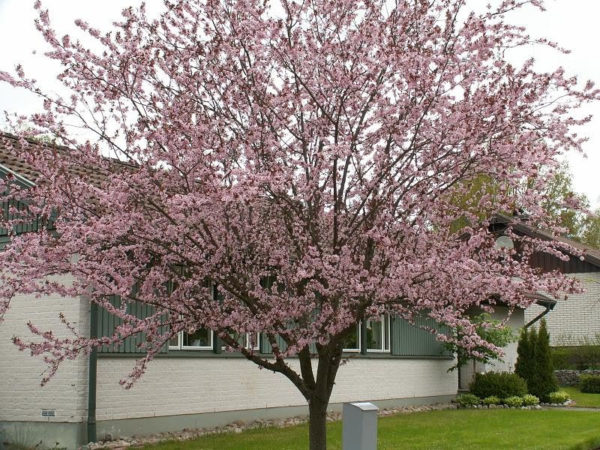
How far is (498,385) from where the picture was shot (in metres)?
20.5

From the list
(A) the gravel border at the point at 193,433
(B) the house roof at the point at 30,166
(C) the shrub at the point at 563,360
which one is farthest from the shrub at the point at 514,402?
(B) the house roof at the point at 30,166

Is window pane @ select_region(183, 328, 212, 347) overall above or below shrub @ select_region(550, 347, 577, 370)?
above

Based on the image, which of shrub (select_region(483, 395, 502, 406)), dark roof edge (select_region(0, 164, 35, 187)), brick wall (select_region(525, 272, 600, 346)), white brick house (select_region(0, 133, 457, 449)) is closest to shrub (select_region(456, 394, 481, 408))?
shrub (select_region(483, 395, 502, 406))

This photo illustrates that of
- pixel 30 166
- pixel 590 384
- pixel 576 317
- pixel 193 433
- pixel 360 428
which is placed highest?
pixel 30 166

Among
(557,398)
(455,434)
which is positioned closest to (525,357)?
(557,398)

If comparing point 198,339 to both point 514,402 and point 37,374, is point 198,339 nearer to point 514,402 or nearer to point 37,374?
point 37,374

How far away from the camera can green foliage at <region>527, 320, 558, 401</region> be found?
2159 cm

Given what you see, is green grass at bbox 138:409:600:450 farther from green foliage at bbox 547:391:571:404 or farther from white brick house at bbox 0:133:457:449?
green foliage at bbox 547:391:571:404

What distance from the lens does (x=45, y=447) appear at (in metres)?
11.6

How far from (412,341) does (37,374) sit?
10542 millimetres

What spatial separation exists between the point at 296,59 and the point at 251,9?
645mm

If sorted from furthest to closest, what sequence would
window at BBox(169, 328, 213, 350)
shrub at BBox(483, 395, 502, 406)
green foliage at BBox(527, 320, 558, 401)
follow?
green foliage at BBox(527, 320, 558, 401)
shrub at BBox(483, 395, 502, 406)
window at BBox(169, 328, 213, 350)

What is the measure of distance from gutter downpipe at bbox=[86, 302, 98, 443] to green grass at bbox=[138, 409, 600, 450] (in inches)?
33.2

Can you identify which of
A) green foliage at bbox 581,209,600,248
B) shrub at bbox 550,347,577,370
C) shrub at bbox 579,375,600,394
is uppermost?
green foliage at bbox 581,209,600,248
